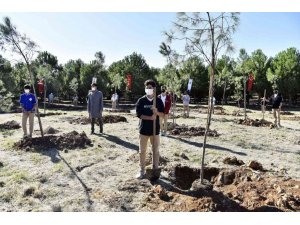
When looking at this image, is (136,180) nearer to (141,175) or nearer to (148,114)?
(141,175)

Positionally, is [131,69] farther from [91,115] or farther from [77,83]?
[91,115]

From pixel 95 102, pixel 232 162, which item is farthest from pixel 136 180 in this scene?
pixel 95 102

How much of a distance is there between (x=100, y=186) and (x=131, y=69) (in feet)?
163

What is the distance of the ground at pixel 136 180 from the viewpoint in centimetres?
634

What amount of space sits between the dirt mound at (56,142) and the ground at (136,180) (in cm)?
7

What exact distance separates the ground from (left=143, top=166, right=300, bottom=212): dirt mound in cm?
2

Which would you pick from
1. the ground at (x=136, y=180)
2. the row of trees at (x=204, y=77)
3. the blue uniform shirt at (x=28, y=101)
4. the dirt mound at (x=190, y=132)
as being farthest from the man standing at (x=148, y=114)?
the row of trees at (x=204, y=77)

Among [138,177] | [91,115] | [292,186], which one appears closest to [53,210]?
[138,177]

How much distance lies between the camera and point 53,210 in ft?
20.2

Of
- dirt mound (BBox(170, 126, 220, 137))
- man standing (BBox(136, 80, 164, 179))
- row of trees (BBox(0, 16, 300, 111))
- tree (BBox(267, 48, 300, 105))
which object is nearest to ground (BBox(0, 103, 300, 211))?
man standing (BBox(136, 80, 164, 179))

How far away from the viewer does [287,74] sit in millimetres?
47406

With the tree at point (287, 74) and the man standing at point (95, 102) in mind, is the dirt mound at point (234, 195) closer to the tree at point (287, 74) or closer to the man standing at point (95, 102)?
the man standing at point (95, 102)

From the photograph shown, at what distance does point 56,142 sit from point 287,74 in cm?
4164

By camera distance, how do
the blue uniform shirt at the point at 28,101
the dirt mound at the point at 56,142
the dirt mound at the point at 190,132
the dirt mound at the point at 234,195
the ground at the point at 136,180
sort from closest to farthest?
the dirt mound at the point at 234,195, the ground at the point at 136,180, the dirt mound at the point at 56,142, the blue uniform shirt at the point at 28,101, the dirt mound at the point at 190,132
